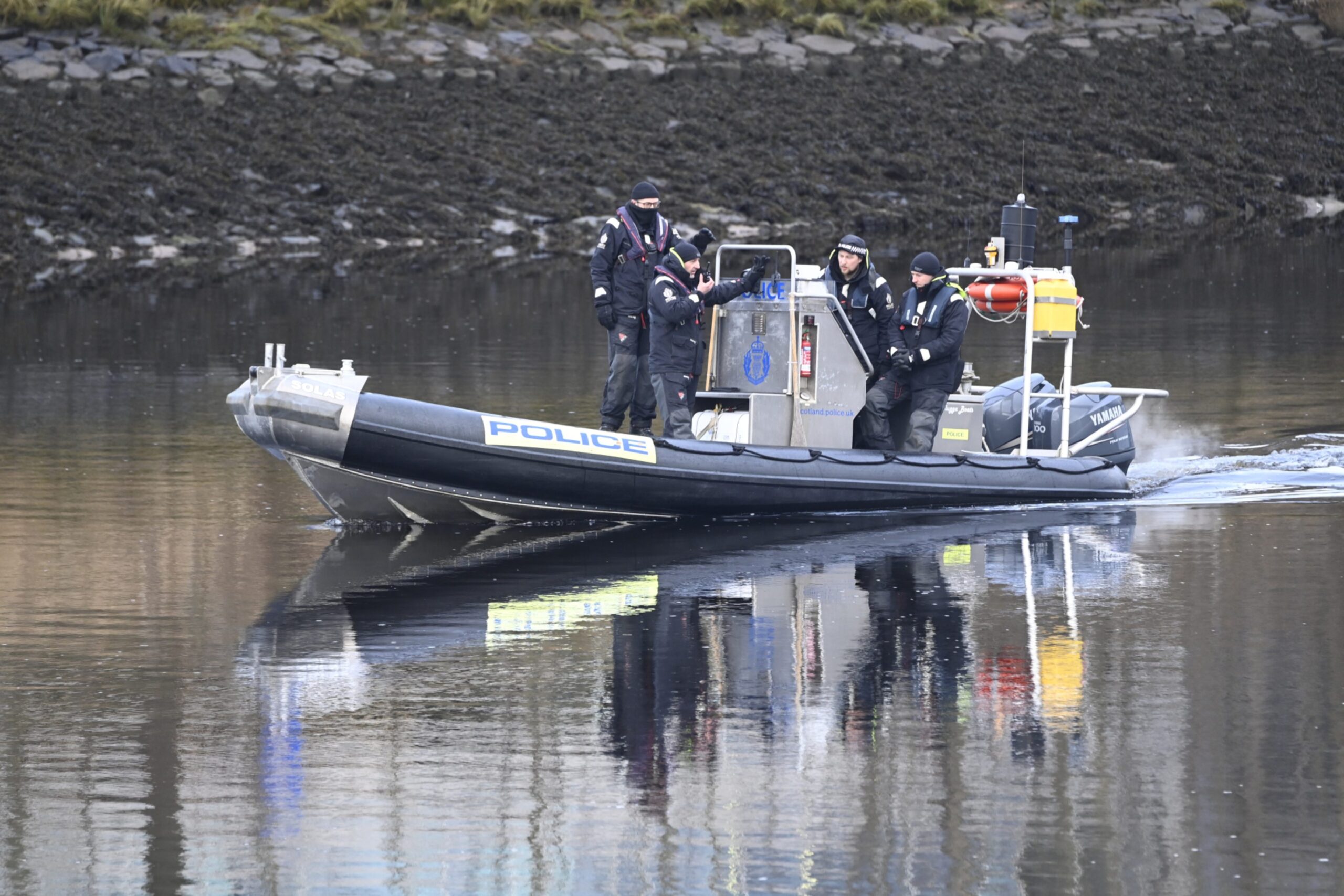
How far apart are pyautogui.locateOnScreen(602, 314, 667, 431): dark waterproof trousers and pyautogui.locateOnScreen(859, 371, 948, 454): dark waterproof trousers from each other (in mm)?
1382

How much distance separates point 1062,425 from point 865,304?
1576mm

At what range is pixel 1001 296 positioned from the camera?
1347cm

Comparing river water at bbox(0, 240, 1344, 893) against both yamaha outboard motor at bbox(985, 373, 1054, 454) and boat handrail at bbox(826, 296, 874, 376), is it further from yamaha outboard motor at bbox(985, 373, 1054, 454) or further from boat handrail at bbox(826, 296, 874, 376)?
boat handrail at bbox(826, 296, 874, 376)

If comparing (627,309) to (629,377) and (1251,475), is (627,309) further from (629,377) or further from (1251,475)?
(1251,475)

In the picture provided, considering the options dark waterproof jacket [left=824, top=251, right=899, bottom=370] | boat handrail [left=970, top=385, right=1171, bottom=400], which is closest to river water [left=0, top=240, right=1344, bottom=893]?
boat handrail [left=970, top=385, right=1171, bottom=400]

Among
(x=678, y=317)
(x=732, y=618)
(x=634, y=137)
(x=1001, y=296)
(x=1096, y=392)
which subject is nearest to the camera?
(x=732, y=618)

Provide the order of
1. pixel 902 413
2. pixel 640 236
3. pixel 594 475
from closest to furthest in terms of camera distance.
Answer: pixel 594 475
pixel 902 413
pixel 640 236

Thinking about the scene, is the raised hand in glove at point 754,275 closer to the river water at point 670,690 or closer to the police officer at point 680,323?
the police officer at point 680,323

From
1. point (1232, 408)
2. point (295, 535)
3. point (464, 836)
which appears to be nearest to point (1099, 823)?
point (464, 836)

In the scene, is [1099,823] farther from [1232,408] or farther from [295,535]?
[1232,408]

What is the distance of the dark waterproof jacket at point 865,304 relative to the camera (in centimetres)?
1327

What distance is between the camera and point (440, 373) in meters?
19.9

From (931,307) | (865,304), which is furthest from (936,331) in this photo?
(865,304)

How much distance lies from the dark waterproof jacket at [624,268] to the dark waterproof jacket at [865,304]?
1104mm
